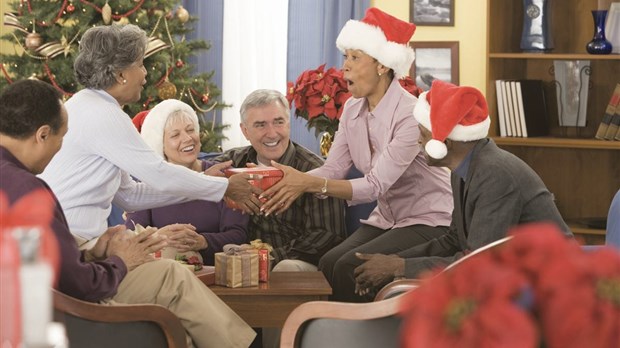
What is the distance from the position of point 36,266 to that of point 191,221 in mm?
3329

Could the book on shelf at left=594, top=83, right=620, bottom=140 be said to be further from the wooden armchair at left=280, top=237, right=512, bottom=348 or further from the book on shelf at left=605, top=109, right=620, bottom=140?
the wooden armchair at left=280, top=237, right=512, bottom=348

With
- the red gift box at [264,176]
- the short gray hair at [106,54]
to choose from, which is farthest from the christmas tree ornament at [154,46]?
the short gray hair at [106,54]

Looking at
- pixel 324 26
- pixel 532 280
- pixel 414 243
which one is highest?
pixel 324 26

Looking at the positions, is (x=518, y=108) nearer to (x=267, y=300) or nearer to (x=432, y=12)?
(x=432, y=12)

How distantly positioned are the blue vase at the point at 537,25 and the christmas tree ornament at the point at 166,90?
202 cm

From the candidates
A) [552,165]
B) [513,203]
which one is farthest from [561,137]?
[513,203]

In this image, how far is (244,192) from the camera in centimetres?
389

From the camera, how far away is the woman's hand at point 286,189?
3949 mm

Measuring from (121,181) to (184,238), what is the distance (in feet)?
1.20

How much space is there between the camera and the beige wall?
713cm

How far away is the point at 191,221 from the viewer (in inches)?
165

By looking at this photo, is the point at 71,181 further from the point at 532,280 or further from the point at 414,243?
the point at 532,280

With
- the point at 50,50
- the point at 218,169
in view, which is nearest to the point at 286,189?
the point at 218,169

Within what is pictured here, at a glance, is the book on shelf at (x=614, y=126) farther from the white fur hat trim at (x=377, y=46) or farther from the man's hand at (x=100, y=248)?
the man's hand at (x=100, y=248)
